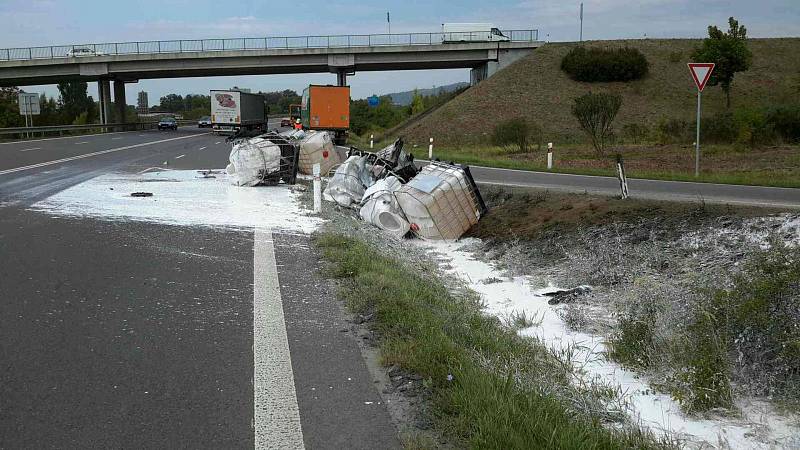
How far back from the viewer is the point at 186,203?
14.8 metres

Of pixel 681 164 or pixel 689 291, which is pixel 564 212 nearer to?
pixel 689 291

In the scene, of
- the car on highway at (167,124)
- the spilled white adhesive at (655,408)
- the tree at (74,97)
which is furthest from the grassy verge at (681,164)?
the tree at (74,97)

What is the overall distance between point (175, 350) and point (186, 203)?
9693mm

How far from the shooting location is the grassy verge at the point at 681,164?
771 inches

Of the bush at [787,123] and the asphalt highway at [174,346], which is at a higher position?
the bush at [787,123]

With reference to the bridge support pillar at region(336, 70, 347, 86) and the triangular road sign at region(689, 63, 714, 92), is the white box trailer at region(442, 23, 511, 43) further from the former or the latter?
the triangular road sign at region(689, 63, 714, 92)

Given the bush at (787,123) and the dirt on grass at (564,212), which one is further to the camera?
the bush at (787,123)

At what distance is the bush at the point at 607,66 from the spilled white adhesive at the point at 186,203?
4716 cm

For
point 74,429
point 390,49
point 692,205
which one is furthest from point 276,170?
point 390,49

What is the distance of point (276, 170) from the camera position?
63.3 ft

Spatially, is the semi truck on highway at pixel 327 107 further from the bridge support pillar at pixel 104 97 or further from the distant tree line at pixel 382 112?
the bridge support pillar at pixel 104 97

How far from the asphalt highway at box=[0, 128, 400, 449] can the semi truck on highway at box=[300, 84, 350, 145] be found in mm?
35523

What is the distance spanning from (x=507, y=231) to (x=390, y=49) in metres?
47.4

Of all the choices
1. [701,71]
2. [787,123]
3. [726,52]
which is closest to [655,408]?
[701,71]
